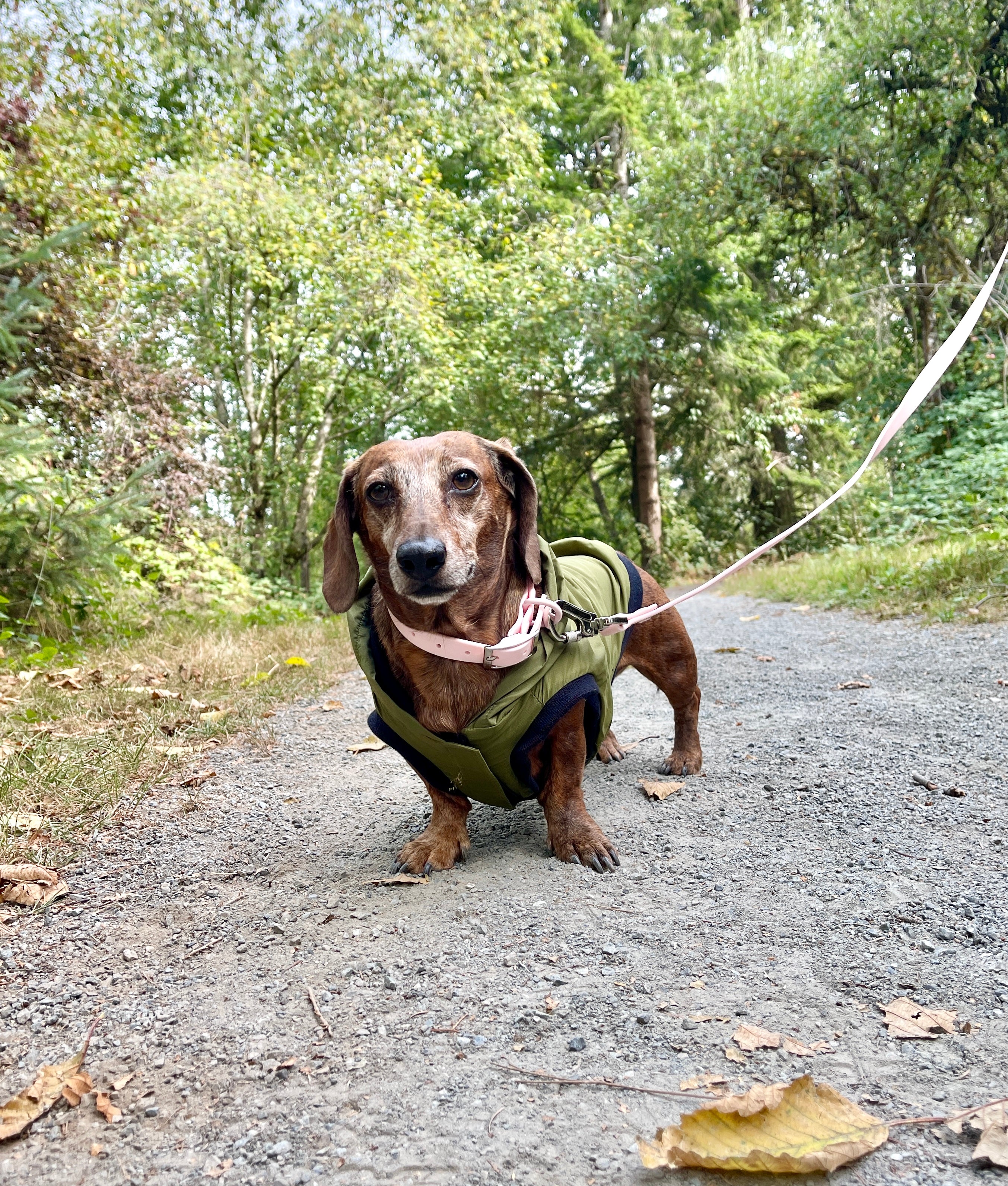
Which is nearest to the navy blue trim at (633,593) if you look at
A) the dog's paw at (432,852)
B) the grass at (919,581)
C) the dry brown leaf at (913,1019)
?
the dog's paw at (432,852)

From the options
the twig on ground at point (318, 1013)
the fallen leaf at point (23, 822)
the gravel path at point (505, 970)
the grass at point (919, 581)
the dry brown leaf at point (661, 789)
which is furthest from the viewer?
the grass at point (919, 581)

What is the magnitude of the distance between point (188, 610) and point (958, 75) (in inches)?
390

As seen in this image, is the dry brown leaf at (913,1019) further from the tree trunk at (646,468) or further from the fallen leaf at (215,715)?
the tree trunk at (646,468)

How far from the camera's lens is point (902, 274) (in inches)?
432

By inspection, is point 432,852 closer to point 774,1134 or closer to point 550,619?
point 550,619

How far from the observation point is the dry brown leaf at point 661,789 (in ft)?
9.23

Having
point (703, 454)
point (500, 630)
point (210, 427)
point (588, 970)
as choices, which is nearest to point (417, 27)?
point (210, 427)

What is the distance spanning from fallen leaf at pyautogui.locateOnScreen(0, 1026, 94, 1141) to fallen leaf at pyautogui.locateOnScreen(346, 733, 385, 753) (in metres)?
2.18

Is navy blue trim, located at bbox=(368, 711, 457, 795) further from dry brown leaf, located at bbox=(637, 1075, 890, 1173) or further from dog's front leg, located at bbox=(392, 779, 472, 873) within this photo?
dry brown leaf, located at bbox=(637, 1075, 890, 1173)

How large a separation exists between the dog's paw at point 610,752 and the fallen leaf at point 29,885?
6.36ft

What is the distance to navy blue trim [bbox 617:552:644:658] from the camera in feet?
9.98

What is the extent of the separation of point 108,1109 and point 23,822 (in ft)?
4.76

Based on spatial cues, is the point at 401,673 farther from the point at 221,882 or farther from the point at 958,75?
the point at 958,75

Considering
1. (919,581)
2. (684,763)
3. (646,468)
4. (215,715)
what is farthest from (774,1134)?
(646,468)
